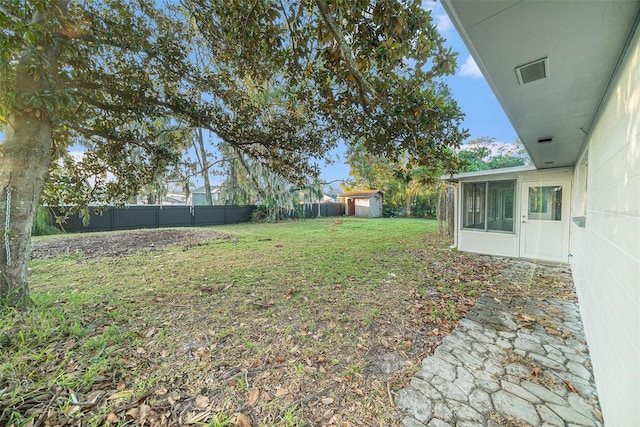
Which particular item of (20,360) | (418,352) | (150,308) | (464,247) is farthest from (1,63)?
(464,247)

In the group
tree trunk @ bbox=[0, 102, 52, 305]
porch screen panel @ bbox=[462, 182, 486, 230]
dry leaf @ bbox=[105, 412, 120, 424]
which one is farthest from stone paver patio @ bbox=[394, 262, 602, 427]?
porch screen panel @ bbox=[462, 182, 486, 230]

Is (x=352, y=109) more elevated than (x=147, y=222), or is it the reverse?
(x=352, y=109)

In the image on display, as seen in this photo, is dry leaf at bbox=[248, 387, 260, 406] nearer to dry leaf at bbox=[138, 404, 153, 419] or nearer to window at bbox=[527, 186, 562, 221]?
dry leaf at bbox=[138, 404, 153, 419]

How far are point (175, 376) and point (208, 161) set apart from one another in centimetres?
1087

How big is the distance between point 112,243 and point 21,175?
595 centimetres

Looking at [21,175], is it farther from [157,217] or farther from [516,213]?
[157,217]

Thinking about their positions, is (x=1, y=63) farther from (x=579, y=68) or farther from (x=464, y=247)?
(x=464, y=247)

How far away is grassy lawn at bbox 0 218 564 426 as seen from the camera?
1743 mm

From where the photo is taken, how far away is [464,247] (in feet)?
23.4

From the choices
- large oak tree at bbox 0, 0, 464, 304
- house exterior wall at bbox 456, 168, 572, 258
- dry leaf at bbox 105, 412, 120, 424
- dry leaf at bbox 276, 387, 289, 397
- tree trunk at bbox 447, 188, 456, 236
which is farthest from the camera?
tree trunk at bbox 447, 188, 456, 236

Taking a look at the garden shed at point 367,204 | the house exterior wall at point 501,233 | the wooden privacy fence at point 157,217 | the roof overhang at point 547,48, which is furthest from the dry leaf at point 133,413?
the garden shed at point 367,204

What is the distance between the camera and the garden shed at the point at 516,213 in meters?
5.71

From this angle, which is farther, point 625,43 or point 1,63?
point 1,63

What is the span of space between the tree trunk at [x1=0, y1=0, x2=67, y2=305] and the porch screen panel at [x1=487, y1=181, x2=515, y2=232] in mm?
8254
